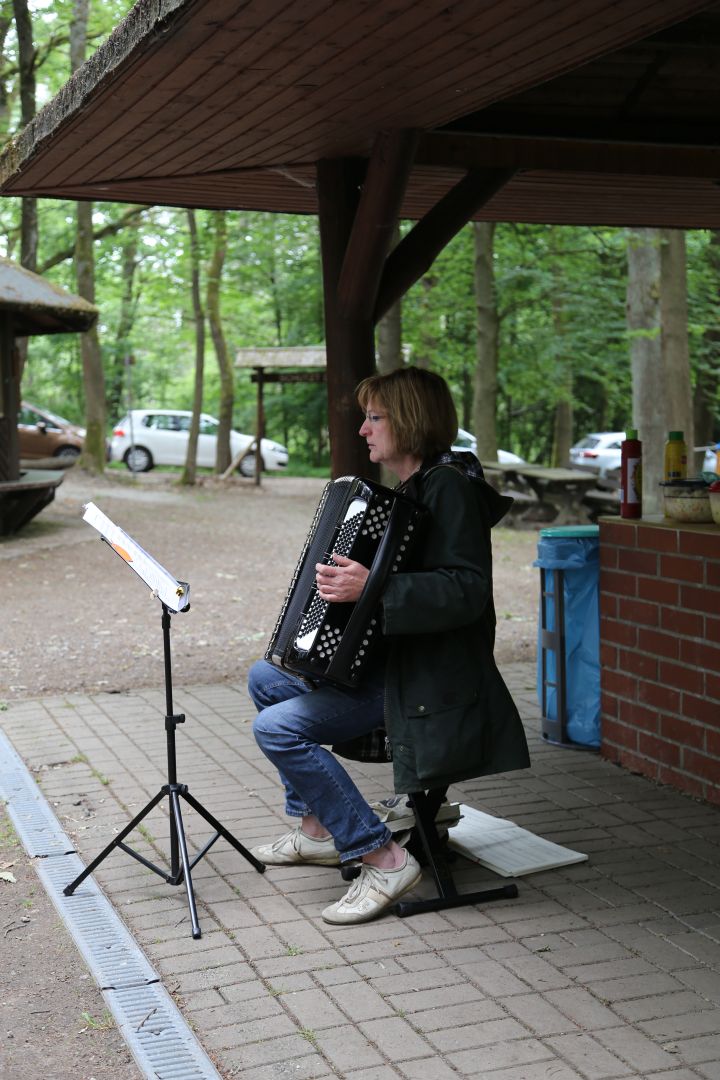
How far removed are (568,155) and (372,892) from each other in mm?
3924

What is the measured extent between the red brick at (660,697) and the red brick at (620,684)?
0.05 m

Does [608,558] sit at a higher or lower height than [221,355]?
lower

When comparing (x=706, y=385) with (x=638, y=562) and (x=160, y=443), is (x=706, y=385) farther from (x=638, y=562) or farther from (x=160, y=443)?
(x=638, y=562)

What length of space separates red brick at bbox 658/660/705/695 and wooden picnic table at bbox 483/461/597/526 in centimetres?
1262

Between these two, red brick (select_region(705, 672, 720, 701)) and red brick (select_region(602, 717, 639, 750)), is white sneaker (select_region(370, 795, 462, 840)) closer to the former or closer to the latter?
red brick (select_region(705, 672, 720, 701))

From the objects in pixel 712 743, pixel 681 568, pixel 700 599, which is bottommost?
pixel 712 743

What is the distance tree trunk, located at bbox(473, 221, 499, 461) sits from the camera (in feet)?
63.5

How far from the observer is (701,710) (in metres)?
5.46

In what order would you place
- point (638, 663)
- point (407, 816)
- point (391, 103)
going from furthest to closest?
point (638, 663), point (391, 103), point (407, 816)

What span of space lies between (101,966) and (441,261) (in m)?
19.5

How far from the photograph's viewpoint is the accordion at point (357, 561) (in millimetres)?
3984

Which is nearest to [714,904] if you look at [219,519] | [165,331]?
[219,519]

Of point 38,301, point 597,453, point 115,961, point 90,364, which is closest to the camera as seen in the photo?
point 115,961

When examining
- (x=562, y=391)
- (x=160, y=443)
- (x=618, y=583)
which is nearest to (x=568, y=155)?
(x=618, y=583)
